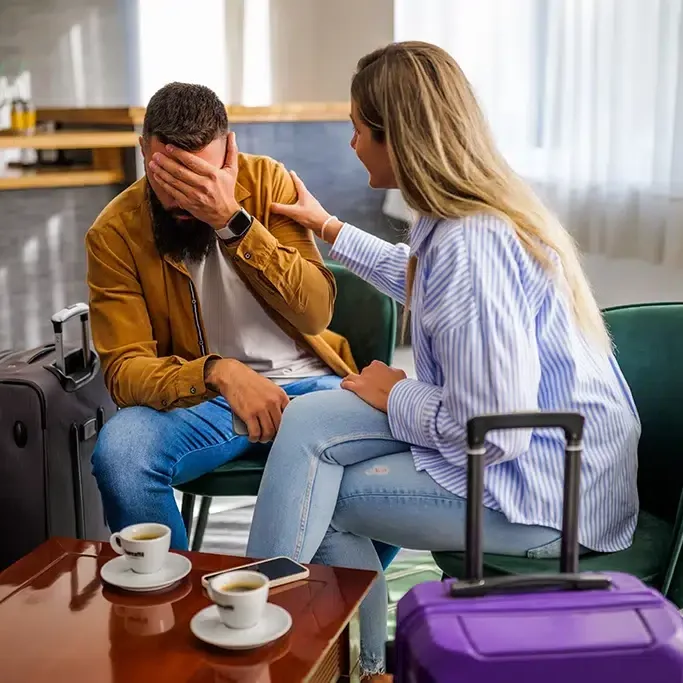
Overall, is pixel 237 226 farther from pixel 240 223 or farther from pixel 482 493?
pixel 482 493

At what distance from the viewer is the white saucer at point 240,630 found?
3.63 ft

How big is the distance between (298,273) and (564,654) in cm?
95

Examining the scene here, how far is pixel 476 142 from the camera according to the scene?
4.67ft

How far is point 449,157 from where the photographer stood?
141 centimetres

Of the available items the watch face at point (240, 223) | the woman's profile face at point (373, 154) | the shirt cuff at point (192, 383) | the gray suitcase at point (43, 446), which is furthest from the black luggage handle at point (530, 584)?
the gray suitcase at point (43, 446)

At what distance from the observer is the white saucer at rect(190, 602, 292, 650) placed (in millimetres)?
1106

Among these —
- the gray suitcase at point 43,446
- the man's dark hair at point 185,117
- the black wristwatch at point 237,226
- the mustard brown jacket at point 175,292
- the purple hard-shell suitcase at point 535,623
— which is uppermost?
the man's dark hair at point 185,117

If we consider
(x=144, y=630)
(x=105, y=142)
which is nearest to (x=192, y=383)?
(x=144, y=630)

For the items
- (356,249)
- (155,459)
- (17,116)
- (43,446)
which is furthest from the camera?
(17,116)

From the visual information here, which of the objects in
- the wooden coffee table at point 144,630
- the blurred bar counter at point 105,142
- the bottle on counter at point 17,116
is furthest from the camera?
the bottle on counter at point 17,116

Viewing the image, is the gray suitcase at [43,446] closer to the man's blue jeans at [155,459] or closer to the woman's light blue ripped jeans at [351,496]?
the man's blue jeans at [155,459]

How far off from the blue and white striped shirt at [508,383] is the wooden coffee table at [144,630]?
22cm

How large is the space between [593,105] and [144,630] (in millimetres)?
2040

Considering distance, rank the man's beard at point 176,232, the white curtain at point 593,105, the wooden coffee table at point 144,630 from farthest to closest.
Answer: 1. the white curtain at point 593,105
2. the man's beard at point 176,232
3. the wooden coffee table at point 144,630
